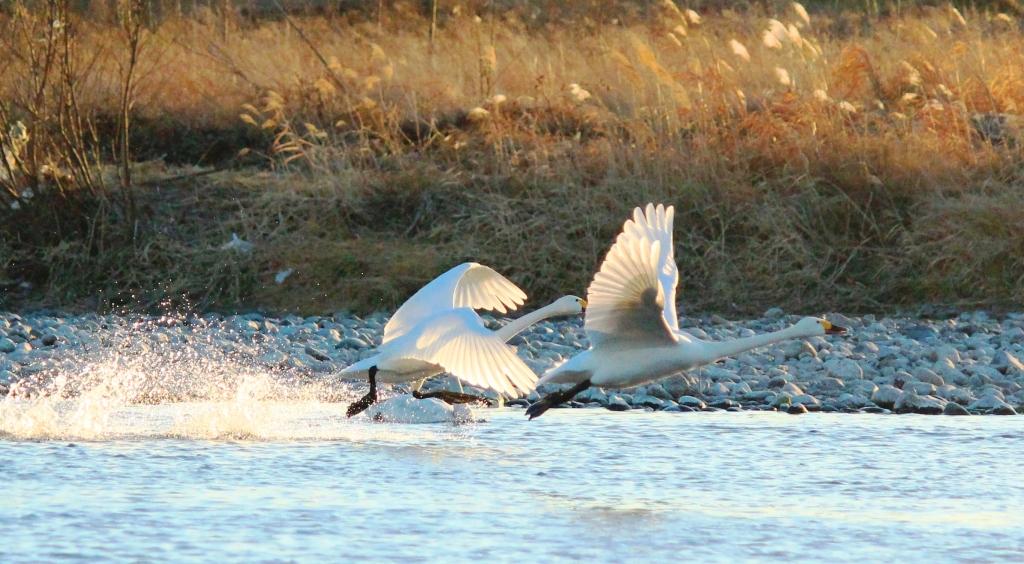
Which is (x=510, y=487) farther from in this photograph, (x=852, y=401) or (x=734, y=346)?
(x=852, y=401)

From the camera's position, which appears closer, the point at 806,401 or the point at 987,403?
the point at 987,403

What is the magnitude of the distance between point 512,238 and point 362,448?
4.96m

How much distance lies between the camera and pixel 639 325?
7.06 m

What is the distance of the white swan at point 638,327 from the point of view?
6.57 m

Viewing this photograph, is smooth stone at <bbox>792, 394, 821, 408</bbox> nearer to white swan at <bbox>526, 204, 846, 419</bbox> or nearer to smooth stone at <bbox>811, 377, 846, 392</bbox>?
smooth stone at <bbox>811, 377, 846, 392</bbox>

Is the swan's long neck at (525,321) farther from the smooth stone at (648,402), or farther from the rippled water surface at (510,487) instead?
the smooth stone at (648,402)

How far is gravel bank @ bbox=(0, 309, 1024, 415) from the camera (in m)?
8.74

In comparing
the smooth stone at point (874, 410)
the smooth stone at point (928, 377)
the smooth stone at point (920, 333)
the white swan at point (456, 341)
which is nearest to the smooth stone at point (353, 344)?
the white swan at point (456, 341)

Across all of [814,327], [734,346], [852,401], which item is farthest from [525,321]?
[852,401]

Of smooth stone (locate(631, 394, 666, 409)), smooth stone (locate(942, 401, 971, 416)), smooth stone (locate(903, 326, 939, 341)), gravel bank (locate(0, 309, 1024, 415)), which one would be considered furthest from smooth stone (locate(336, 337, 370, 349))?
smooth stone (locate(942, 401, 971, 416))

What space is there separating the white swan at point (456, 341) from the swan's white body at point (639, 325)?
1.28 feet

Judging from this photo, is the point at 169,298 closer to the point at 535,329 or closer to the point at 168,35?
the point at 535,329

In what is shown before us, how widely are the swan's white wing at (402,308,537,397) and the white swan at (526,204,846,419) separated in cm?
30

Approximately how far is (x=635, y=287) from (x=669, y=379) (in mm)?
2565
